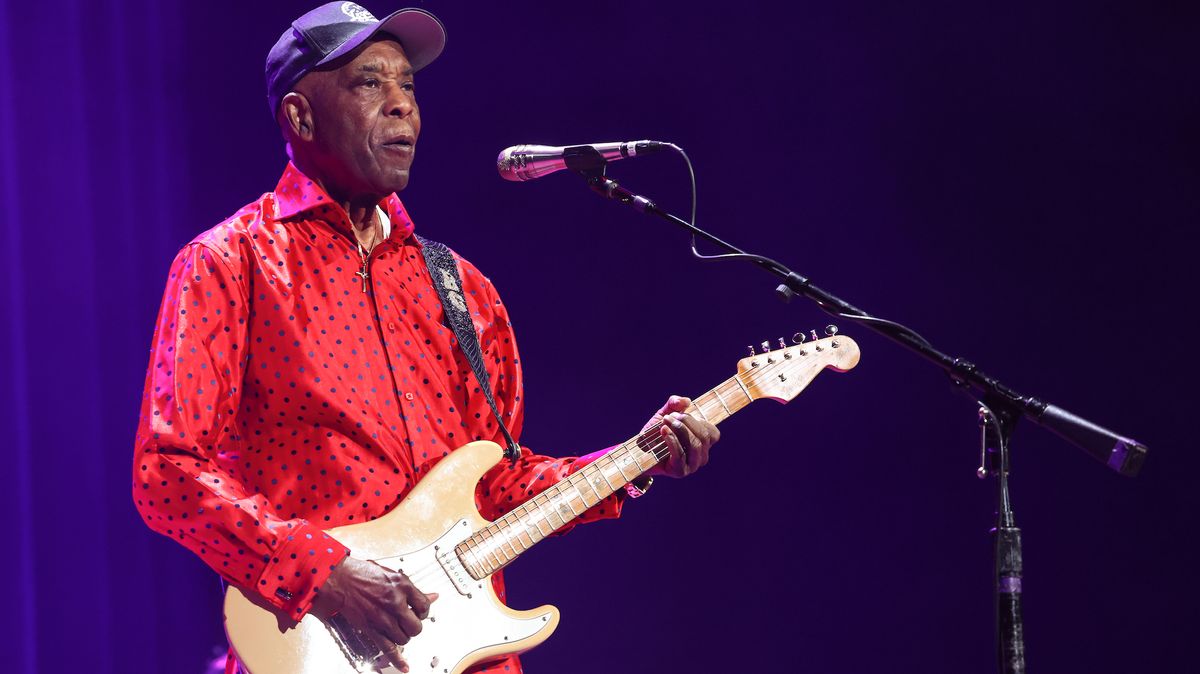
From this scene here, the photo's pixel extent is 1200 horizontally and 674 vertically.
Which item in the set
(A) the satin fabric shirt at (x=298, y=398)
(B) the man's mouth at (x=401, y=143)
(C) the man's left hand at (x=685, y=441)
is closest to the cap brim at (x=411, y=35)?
(B) the man's mouth at (x=401, y=143)

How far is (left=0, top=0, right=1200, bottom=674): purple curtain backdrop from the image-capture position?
13.3 feet

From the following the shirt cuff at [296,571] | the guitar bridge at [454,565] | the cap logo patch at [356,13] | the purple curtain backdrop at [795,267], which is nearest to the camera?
the shirt cuff at [296,571]

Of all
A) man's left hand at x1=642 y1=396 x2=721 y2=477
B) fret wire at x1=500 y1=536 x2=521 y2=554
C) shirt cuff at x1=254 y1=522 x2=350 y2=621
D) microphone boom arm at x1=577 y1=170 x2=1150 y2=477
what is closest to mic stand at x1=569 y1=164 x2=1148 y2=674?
microphone boom arm at x1=577 y1=170 x2=1150 y2=477

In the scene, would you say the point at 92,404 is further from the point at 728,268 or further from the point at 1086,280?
the point at 1086,280

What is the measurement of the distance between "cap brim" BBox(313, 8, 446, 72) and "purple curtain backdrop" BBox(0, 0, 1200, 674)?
1.45m

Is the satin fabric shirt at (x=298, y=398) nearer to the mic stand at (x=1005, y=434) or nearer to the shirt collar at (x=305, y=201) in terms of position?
the shirt collar at (x=305, y=201)

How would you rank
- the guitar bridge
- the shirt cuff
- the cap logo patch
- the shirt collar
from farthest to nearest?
the cap logo patch
the shirt collar
the guitar bridge
the shirt cuff

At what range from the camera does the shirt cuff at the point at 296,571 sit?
227 centimetres

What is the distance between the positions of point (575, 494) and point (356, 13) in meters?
1.39

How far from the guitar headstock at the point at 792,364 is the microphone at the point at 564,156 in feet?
2.16

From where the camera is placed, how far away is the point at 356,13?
2.92 m

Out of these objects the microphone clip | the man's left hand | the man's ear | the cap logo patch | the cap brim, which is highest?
the cap logo patch

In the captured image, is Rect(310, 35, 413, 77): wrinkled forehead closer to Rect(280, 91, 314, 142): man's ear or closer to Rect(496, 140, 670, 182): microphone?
Rect(280, 91, 314, 142): man's ear

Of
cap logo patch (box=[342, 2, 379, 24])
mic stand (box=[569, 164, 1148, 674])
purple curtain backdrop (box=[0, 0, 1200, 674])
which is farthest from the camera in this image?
purple curtain backdrop (box=[0, 0, 1200, 674])
